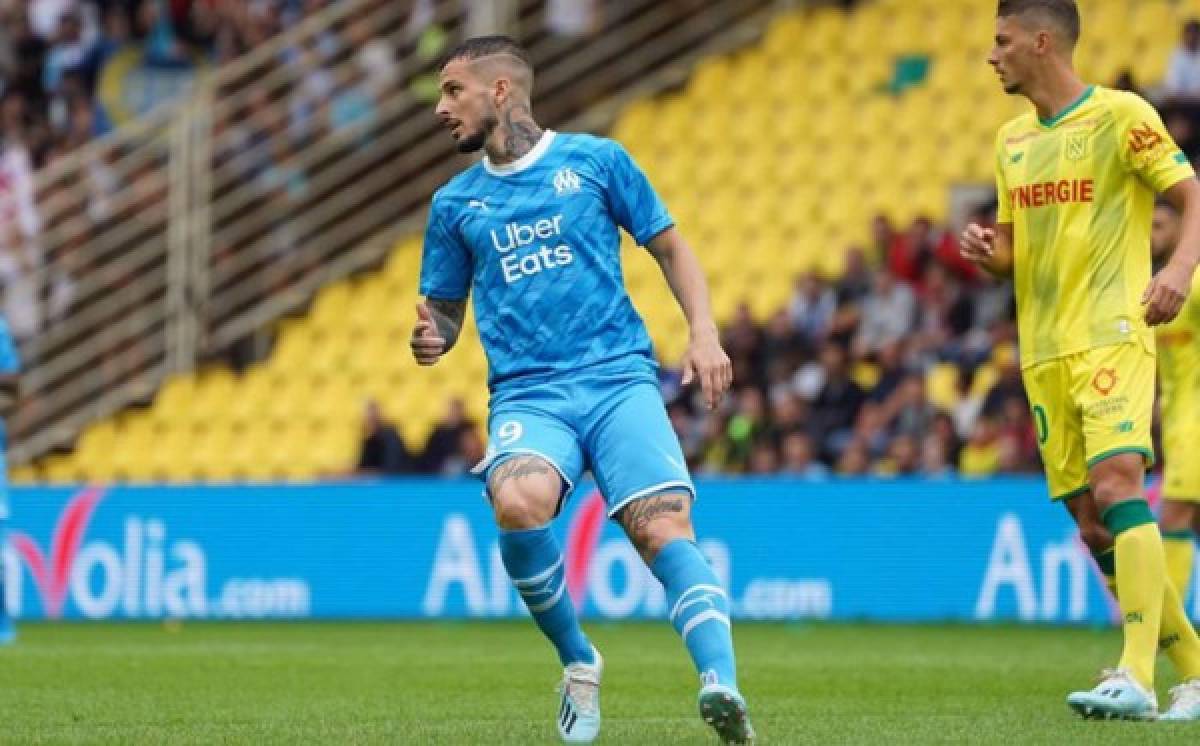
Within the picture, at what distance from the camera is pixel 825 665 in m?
12.7

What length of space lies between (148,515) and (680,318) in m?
5.92

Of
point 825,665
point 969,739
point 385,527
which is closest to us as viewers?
point 969,739

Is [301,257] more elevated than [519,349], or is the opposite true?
[301,257]

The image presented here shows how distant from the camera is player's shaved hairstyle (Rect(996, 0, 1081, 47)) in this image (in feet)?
29.7

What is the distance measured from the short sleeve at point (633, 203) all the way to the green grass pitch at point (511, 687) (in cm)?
172

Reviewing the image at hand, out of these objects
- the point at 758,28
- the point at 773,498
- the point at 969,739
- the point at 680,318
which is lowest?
the point at 969,739

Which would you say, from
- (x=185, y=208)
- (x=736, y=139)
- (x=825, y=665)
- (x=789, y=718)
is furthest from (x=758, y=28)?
(x=789, y=718)

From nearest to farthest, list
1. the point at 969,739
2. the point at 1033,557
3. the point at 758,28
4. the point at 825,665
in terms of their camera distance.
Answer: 1. the point at 969,739
2. the point at 825,665
3. the point at 1033,557
4. the point at 758,28

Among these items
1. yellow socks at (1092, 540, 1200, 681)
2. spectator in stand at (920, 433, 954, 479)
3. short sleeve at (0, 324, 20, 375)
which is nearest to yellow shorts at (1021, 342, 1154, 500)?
yellow socks at (1092, 540, 1200, 681)

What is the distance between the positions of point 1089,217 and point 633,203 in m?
1.85

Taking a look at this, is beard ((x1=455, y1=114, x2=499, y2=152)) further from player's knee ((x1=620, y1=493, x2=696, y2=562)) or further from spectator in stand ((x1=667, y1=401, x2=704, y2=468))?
spectator in stand ((x1=667, y1=401, x2=704, y2=468))

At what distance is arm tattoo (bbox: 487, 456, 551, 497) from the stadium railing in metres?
16.1

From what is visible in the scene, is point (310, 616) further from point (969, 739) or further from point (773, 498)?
point (969, 739)

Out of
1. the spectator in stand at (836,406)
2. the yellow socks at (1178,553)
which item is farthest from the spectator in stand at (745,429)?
the yellow socks at (1178,553)
